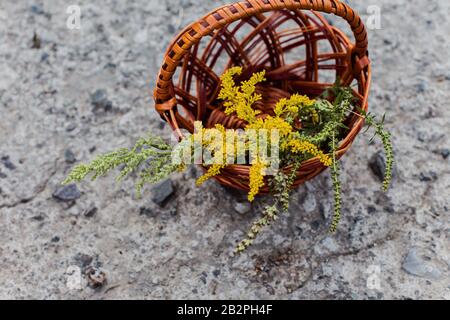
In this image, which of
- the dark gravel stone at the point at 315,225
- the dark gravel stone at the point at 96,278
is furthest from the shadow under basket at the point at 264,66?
the dark gravel stone at the point at 96,278

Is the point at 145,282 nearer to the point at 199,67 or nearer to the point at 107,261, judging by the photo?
the point at 107,261

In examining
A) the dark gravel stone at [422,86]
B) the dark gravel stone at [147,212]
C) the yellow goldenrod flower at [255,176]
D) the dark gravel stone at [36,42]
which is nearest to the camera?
the yellow goldenrod flower at [255,176]

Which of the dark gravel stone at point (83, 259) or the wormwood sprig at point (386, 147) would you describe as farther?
the dark gravel stone at point (83, 259)

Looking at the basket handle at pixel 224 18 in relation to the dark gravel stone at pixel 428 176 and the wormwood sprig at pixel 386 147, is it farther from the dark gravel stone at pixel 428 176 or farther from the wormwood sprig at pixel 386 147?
the dark gravel stone at pixel 428 176

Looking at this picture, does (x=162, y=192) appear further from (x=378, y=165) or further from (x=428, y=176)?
(x=428, y=176)

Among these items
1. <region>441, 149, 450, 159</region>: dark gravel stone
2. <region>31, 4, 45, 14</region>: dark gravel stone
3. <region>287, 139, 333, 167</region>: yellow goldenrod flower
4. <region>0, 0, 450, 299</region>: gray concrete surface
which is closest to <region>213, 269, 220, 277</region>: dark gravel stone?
<region>0, 0, 450, 299</region>: gray concrete surface

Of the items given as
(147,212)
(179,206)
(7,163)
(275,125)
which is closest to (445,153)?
(275,125)

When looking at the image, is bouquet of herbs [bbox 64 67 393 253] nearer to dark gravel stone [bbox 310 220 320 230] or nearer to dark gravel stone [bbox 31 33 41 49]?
dark gravel stone [bbox 310 220 320 230]

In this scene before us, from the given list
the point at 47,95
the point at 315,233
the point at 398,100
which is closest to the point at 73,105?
the point at 47,95
